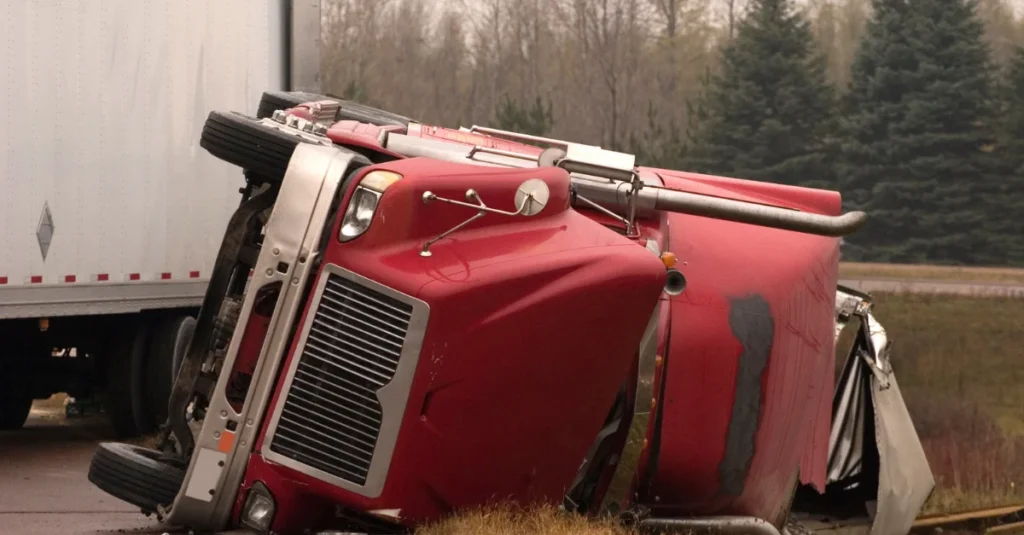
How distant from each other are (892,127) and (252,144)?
35.6 meters

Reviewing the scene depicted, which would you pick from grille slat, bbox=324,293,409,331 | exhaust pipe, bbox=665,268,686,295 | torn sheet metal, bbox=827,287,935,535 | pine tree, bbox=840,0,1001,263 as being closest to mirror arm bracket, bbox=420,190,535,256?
grille slat, bbox=324,293,409,331

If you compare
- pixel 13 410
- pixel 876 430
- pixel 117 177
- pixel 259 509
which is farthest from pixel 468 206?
pixel 13 410

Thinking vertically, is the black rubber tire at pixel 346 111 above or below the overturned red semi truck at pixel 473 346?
above

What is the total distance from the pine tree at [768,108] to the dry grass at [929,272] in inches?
134

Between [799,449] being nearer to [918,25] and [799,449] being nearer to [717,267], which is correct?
[717,267]

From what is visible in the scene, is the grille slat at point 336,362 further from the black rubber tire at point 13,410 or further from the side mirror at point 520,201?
the black rubber tire at point 13,410

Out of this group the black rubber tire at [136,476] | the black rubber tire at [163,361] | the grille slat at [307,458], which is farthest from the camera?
the black rubber tire at [163,361]

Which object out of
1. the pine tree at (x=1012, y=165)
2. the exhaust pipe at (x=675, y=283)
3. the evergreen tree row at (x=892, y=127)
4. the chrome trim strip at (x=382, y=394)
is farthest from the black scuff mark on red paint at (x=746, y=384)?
the pine tree at (x=1012, y=165)

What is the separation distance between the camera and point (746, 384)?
629 centimetres

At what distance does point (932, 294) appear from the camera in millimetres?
28562

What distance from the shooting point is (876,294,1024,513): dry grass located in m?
12.3

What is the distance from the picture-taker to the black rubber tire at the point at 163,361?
1203 centimetres

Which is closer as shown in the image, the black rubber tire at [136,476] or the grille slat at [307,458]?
the grille slat at [307,458]

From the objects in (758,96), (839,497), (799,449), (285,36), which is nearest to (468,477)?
(799,449)
